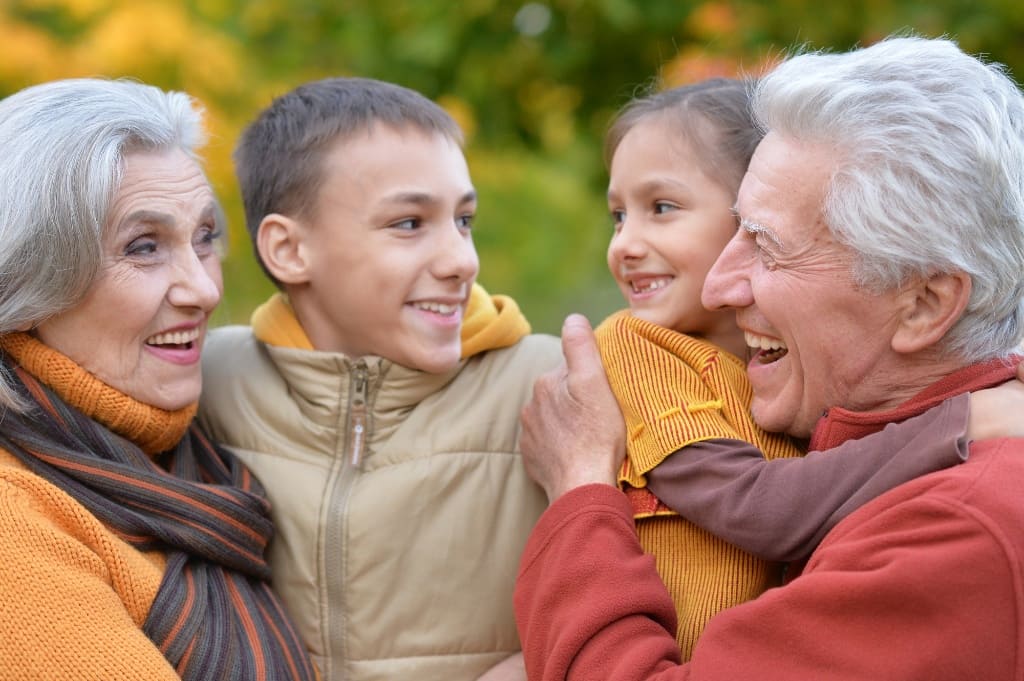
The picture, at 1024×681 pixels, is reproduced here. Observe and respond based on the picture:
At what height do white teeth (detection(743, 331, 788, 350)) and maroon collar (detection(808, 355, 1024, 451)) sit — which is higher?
white teeth (detection(743, 331, 788, 350))

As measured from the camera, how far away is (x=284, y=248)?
3.04m

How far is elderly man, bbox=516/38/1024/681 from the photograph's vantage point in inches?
76.4

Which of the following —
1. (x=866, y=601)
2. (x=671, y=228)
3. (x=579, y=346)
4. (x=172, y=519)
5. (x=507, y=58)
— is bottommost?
(x=866, y=601)

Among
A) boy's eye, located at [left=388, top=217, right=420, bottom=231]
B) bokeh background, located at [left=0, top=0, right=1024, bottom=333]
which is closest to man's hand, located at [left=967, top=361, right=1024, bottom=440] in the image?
boy's eye, located at [left=388, top=217, right=420, bottom=231]

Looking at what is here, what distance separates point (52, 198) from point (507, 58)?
12.0 feet

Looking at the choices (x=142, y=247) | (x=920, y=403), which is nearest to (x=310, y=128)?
(x=142, y=247)

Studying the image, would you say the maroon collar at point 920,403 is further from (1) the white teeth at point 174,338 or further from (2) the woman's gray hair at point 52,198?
(2) the woman's gray hair at point 52,198

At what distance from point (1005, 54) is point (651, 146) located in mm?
3377

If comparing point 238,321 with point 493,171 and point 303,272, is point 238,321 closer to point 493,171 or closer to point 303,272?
point 493,171

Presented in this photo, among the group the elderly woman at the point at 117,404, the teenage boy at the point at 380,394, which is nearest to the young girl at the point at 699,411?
the teenage boy at the point at 380,394

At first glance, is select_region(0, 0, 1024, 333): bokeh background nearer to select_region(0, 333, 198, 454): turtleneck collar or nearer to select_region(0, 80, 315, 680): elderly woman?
select_region(0, 80, 315, 680): elderly woman

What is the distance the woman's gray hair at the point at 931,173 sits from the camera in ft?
7.06

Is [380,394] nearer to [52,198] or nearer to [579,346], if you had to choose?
[579,346]

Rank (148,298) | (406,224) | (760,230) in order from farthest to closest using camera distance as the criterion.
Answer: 1. (406,224)
2. (148,298)
3. (760,230)
